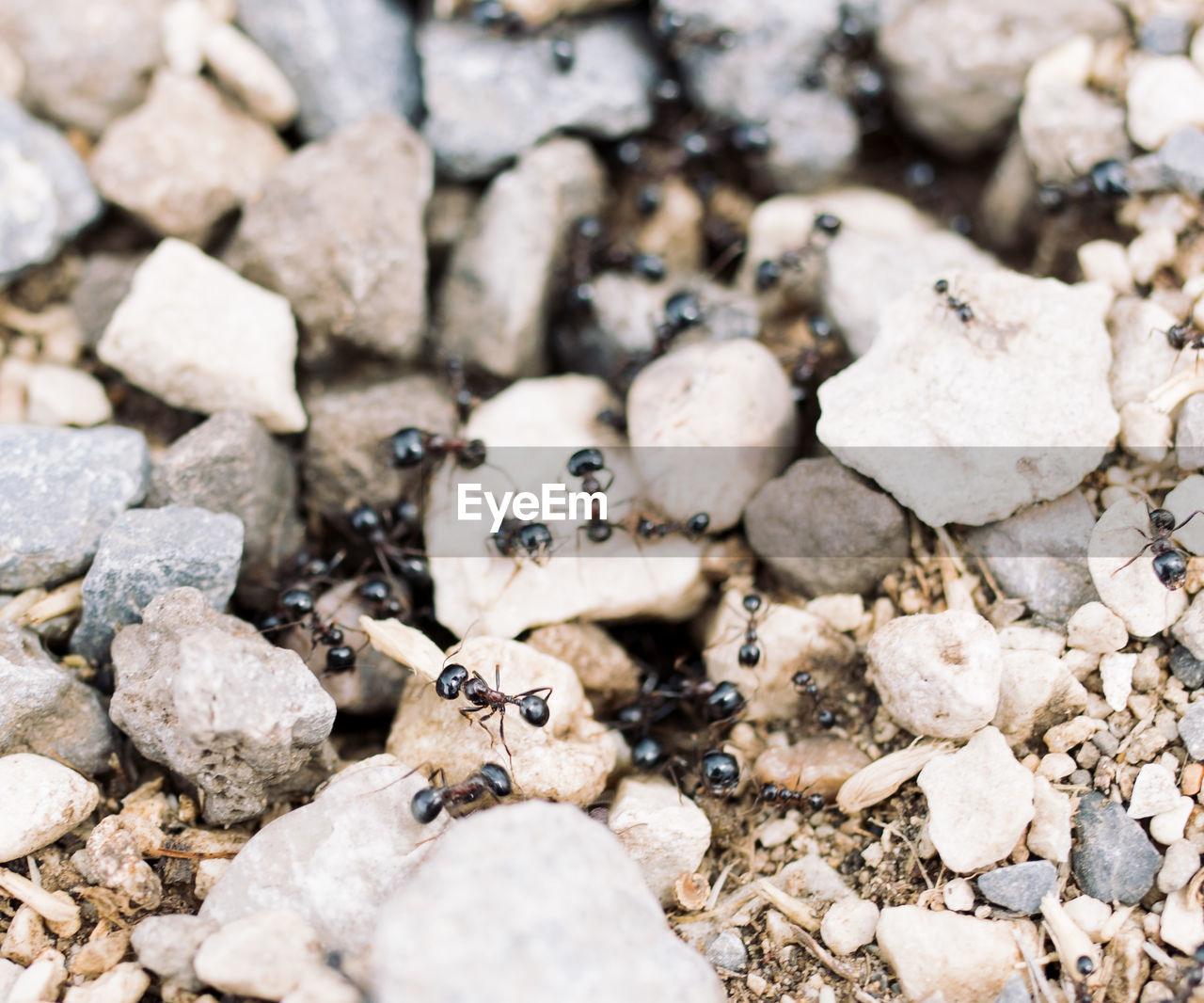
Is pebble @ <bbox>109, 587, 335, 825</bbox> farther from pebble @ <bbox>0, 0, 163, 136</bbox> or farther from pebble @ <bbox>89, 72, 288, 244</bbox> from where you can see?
pebble @ <bbox>0, 0, 163, 136</bbox>

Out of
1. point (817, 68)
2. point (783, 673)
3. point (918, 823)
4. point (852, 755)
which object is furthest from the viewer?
point (817, 68)

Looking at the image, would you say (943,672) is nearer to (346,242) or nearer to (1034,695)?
(1034,695)

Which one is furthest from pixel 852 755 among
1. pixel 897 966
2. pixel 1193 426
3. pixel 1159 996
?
pixel 1193 426

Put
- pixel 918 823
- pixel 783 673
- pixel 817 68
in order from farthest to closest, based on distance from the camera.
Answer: pixel 817 68
pixel 783 673
pixel 918 823

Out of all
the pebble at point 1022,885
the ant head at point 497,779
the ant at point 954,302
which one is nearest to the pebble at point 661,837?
the ant head at point 497,779

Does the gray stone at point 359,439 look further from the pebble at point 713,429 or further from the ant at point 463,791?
the ant at point 463,791

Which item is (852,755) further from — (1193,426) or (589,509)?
(1193,426)
